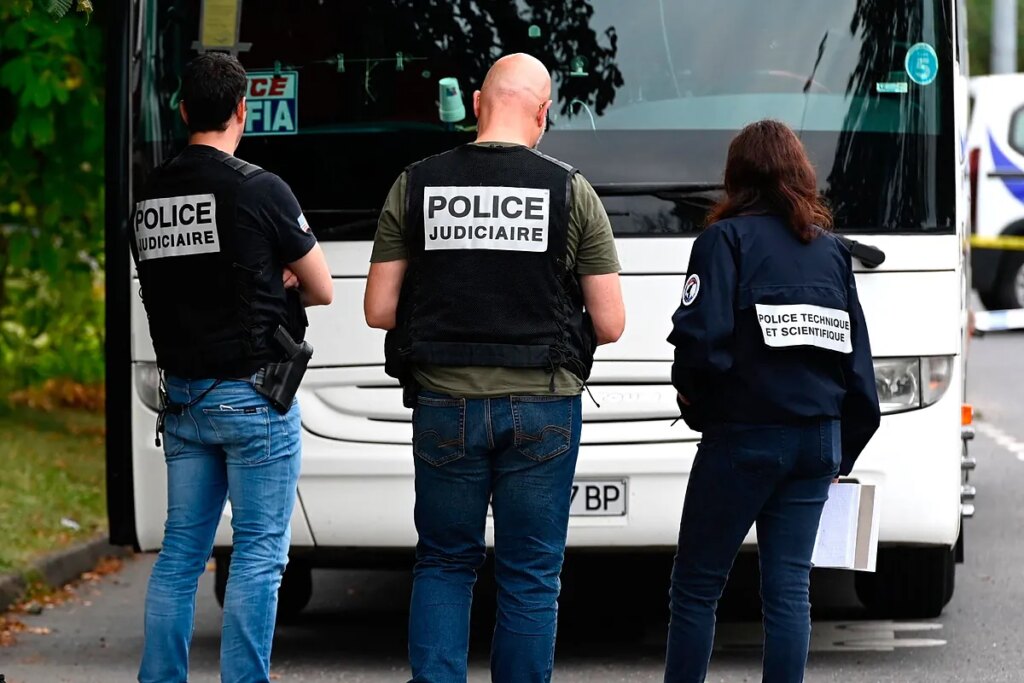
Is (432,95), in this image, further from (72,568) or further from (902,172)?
(72,568)

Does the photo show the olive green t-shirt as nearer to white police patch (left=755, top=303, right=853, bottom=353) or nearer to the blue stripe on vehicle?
white police patch (left=755, top=303, right=853, bottom=353)

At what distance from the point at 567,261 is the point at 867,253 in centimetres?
163

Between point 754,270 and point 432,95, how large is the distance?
1738 mm

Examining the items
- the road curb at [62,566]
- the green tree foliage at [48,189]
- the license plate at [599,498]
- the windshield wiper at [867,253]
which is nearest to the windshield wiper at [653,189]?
the windshield wiper at [867,253]

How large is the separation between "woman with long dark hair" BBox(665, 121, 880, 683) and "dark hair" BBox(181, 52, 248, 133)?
123 cm

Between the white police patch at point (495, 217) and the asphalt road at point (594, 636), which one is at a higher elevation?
the white police patch at point (495, 217)

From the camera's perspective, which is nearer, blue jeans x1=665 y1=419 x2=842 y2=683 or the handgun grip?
blue jeans x1=665 y1=419 x2=842 y2=683

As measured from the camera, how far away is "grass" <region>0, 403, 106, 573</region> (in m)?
8.15

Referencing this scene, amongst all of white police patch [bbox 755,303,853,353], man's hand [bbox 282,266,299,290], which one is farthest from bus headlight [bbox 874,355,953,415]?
man's hand [bbox 282,266,299,290]

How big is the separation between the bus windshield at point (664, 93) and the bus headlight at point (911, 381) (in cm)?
42

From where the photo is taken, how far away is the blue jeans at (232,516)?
4.75 m

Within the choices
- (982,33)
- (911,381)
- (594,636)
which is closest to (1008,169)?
(594,636)

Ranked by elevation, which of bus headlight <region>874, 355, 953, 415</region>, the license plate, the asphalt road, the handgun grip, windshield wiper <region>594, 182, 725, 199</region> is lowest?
the asphalt road

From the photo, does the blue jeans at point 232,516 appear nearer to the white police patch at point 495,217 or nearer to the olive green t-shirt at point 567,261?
the olive green t-shirt at point 567,261
